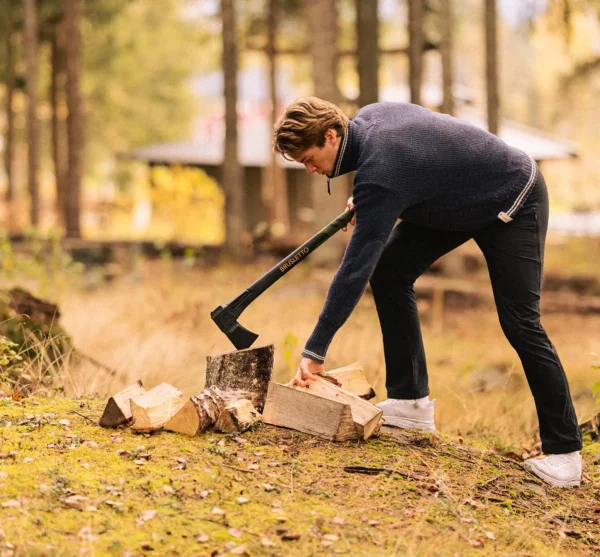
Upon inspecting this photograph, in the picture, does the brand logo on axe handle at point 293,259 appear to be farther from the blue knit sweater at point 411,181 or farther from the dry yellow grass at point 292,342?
the dry yellow grass at point 292,342

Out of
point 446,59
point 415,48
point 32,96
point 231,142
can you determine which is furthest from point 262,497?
point 32,96

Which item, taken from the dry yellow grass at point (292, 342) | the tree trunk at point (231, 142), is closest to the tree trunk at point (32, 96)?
the tree trunk at point (231, 142)

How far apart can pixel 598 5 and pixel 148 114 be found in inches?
721

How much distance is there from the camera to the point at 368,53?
13070 millimetres

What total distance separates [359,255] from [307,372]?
0.62 m

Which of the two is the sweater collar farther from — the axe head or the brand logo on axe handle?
the axe head

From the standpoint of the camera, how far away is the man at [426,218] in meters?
3.72

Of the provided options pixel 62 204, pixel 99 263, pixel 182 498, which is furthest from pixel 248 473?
pixel 62 204

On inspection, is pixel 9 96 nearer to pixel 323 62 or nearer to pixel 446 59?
pixel 323 62

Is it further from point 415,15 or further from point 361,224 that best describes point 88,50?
point 361,224

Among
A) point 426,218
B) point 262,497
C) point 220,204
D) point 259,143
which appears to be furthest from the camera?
point 259,143

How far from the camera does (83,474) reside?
3.47 m

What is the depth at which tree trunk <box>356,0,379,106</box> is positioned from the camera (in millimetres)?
13000

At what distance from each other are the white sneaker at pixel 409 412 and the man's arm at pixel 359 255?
0.85m
